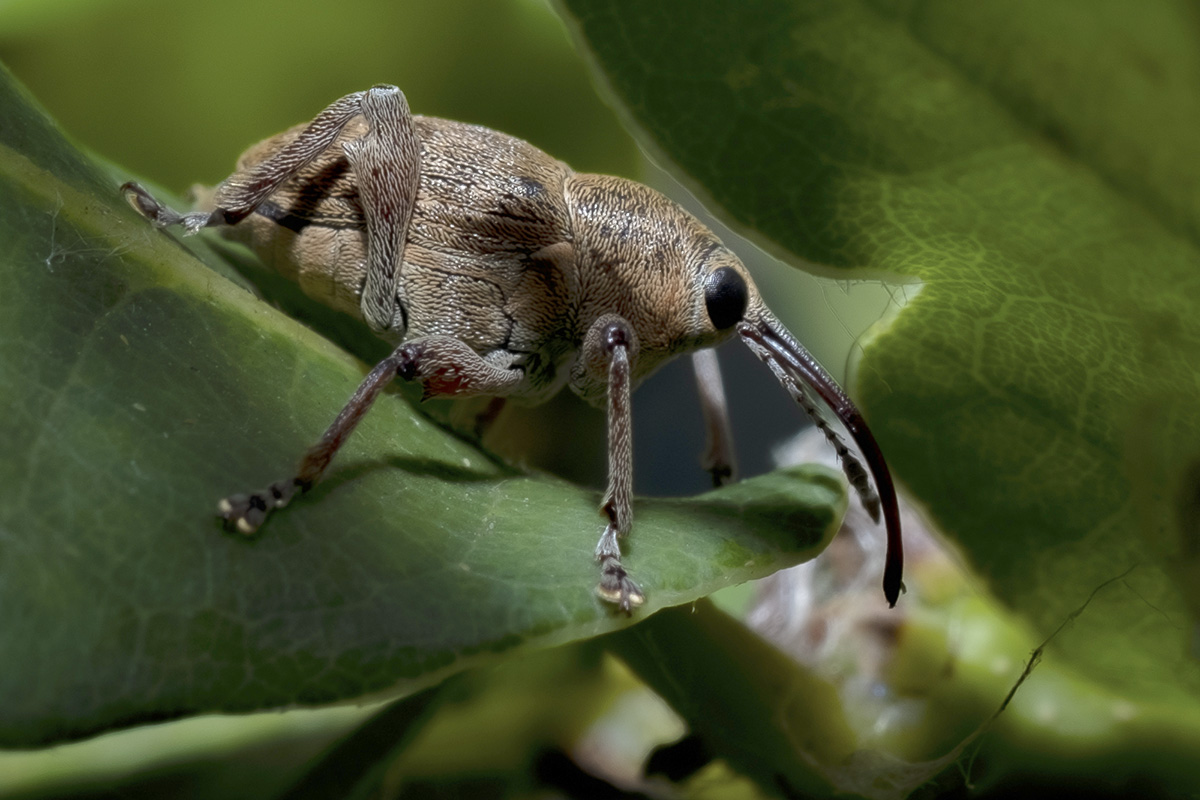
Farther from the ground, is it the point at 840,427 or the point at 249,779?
the point at 249,779

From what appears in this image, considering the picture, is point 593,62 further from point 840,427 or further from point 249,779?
point 249,779

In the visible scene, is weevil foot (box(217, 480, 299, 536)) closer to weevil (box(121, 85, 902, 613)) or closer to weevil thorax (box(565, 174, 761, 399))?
weevil (box(121, 85, 902, 613))

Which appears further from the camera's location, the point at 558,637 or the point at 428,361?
the point at 428,361

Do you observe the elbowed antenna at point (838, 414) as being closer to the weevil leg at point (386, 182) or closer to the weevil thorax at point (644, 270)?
the weevil thorax at point (644, 270)

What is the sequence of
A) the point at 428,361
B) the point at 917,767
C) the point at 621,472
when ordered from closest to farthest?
the point at 917,767
the point at 621,472
the point at 428,361

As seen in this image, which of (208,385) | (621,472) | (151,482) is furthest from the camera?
(621,472)

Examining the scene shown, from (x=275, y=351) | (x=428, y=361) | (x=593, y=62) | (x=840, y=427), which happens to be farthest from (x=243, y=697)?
(x=840, y=427)

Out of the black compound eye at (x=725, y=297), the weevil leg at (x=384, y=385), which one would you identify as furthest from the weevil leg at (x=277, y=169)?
the black compound eye at (x=725, y=297)

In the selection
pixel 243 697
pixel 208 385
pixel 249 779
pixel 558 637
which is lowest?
pixel 249 779

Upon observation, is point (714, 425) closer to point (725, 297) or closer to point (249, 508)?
point (725, 297)
